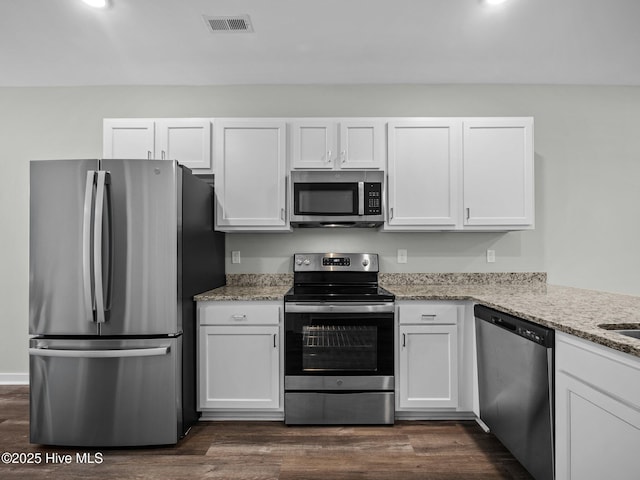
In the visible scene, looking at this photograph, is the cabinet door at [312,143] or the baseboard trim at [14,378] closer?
the cabinet door at [312,143]

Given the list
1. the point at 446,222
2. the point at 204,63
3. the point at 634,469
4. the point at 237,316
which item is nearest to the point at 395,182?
the point at 446,222

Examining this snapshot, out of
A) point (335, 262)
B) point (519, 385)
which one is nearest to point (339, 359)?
point (335, 262)

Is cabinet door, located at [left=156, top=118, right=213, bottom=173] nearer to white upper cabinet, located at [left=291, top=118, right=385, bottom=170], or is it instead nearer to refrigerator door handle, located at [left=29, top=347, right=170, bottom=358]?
white upper cabinet, located at [left=291, top=118, right=385, bottom=170]

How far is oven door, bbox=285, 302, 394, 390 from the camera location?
2562 millimetres

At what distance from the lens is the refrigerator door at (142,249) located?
7.51 ft

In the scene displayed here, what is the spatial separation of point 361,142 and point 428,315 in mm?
1381

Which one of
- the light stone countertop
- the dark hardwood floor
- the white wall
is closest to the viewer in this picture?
the light stone countertop

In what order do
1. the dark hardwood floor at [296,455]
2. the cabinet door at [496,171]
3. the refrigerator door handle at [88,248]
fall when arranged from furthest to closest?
the cabinet door at [496,171] < the refrigerator door handle at [88,248] < the dark hardwood floor at [296,455]

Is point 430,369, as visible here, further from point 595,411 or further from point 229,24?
point 229,24

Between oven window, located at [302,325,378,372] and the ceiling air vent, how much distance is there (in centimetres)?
202

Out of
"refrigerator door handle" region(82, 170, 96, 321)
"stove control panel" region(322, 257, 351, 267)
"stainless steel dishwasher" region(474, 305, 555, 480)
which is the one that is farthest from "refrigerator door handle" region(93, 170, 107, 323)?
"stainless steel dishwasher" region(474, 305, 555, 480)

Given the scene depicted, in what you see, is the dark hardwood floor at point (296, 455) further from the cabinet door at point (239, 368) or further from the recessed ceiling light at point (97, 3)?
the recessed ceiling light at point (97, 3)

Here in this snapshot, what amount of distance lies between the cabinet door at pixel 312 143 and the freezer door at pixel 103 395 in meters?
1.63

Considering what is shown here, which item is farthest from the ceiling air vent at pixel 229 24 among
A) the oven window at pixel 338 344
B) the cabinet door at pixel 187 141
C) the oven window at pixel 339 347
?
the oven window at pixel 339 347
